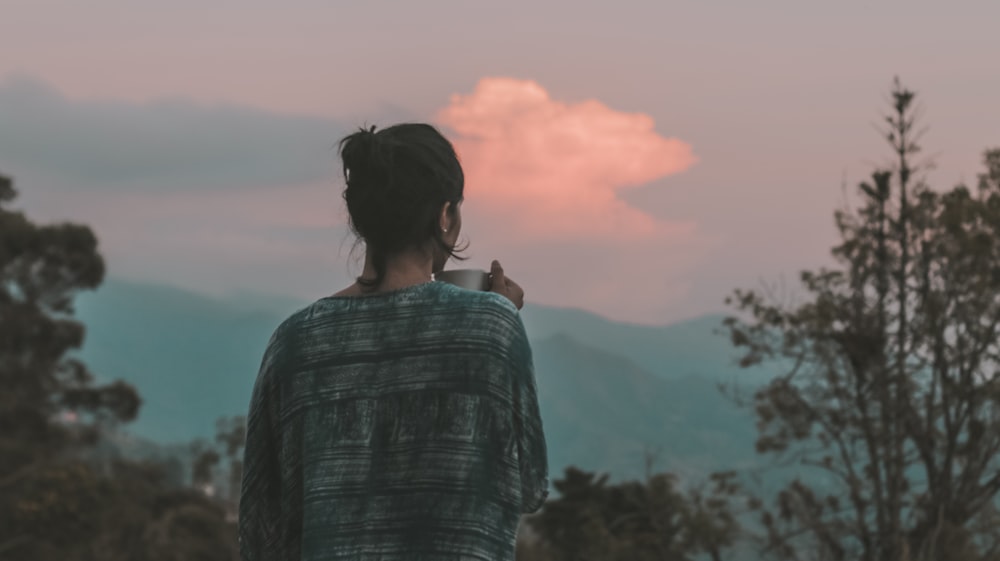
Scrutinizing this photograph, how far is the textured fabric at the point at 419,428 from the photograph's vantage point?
2.42m

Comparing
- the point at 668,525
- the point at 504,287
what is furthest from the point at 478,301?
the point at 668,525

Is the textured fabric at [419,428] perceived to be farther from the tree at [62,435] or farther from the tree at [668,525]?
the tree at [62,435]

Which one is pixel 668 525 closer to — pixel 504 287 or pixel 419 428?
pixel 504 287

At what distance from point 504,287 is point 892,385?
15.0 metres

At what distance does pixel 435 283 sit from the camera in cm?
250

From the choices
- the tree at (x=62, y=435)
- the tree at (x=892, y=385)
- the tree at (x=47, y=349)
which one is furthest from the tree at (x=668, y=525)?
the tree at (x=47, y=349)

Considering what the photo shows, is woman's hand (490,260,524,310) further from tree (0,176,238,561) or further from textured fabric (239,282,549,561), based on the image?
tree (0,176,238,561)

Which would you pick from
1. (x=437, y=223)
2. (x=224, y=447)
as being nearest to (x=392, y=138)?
(x=437, y=223)

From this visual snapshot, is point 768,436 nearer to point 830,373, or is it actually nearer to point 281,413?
point 830,373

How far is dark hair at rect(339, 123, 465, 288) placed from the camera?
8.04 ft

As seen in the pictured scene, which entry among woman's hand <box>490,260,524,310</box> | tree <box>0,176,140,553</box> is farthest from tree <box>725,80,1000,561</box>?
tree <box>0,176,140,553</box>

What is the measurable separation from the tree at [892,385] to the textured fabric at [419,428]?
1383 cm

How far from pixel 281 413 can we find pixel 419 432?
12.9 inches

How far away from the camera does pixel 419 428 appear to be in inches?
95.3
